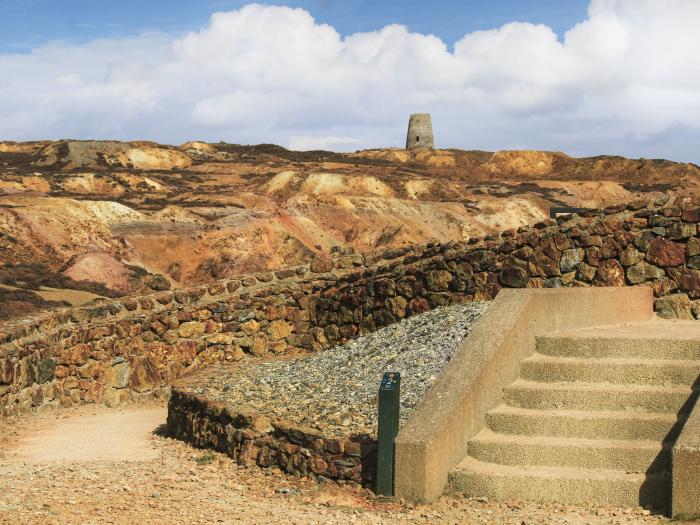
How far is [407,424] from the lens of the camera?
24.4ft

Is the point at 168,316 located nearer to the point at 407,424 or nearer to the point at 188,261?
the point at 407,424

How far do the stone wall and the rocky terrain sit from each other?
1.37 meters

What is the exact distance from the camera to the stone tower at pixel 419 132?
53500mm

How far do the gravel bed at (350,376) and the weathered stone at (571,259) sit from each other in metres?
1.07

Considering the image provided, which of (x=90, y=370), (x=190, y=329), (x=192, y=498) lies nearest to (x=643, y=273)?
(x=192, y=498)

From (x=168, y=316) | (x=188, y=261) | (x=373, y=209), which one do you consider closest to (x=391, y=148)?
(x=373, y=209)

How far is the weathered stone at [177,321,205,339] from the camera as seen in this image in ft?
43.5

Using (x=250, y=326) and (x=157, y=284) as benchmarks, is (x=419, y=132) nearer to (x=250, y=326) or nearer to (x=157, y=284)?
(x=157, y=284)

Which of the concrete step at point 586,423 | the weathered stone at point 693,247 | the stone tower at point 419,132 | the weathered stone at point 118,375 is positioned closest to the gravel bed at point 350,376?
the concrete step at point 586,423

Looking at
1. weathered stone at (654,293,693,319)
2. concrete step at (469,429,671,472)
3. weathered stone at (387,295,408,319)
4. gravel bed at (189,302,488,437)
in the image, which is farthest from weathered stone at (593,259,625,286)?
concrete step at (469,429,671,472)

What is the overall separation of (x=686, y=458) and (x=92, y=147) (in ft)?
111

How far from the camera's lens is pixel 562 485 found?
23.4ft

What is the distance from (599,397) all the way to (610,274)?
320 cm

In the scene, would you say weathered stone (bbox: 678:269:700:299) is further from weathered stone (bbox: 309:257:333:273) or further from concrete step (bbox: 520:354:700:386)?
weathered stone (bbox: 309:257:333:273)
